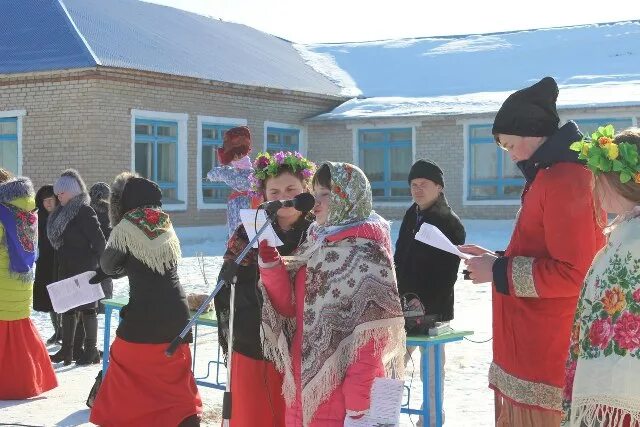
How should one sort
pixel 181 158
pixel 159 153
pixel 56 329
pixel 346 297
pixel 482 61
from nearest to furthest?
pixel 346 297, pixel 56 329, pixel 159 153, pixel 181 158, pixel 482 61

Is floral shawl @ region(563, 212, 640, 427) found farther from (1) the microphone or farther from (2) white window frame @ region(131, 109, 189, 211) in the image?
(2) white window frame @ region(131, 109, 189, 211)

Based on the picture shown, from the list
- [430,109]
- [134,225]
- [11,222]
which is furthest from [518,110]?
[430,109]

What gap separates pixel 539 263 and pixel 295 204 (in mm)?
963

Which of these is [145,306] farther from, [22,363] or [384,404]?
[384,404]

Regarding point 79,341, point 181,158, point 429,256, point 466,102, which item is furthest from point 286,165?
point 466,102

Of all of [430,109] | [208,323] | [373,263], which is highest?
[430,109]

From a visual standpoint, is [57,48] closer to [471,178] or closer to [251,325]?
[471,178]

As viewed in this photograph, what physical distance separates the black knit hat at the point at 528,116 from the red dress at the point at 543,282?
203mm

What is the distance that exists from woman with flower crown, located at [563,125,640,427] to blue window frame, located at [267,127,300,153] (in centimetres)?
1868

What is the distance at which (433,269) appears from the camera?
234 inches

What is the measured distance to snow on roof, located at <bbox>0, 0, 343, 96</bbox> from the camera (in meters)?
18.1

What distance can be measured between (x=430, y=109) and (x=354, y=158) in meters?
2.14

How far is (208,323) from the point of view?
6.02 metres

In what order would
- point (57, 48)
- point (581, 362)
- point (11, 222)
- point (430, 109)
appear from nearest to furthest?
point (581, 362)
point (11, 222)
point (57, 48)
point (430, 109)
